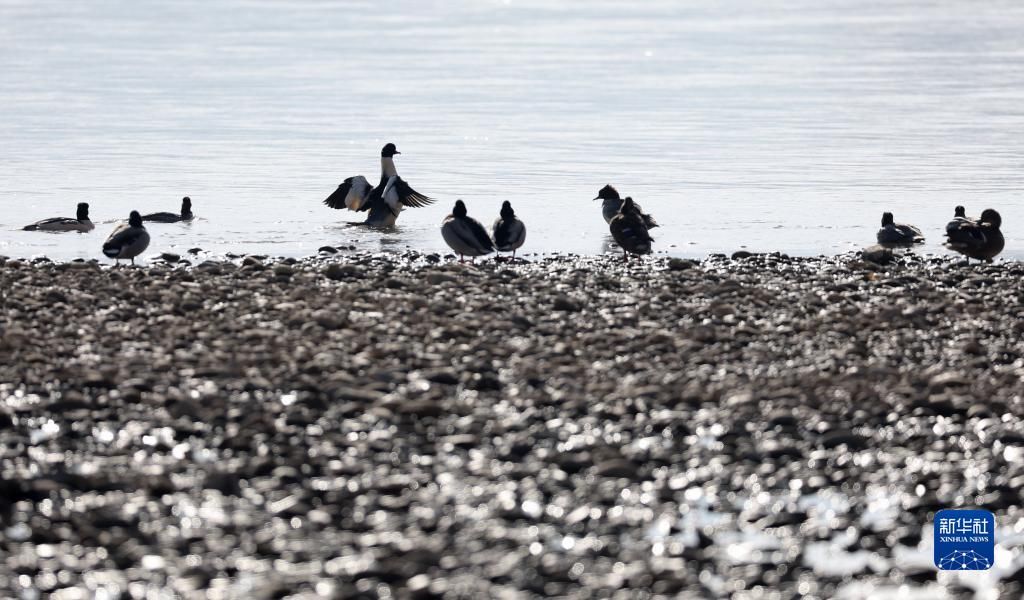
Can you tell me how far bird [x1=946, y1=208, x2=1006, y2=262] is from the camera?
19016 mm

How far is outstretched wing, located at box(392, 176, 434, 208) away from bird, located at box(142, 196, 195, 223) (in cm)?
318

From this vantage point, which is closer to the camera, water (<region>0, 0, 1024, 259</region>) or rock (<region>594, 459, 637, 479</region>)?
rock (<region>594, 459, 637, 479</region>)

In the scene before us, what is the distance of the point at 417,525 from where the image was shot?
28.2 ft

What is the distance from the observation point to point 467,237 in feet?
63.3

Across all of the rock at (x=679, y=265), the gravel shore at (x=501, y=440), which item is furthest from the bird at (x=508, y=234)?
the gravel shore at (x=501, y=440)

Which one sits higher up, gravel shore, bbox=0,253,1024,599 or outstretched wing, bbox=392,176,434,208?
outstretched wing, bbox=392,176,434,208

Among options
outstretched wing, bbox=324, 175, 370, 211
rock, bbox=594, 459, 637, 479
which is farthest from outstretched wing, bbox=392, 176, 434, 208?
rock, bbox=594, 459, 637, 479

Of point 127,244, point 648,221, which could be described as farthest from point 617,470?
point 648,221

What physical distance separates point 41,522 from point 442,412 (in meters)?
3.01

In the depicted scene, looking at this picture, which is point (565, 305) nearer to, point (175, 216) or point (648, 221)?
point (648, 221)

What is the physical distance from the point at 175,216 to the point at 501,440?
580 inches

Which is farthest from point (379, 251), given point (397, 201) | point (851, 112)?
point (851, 112)

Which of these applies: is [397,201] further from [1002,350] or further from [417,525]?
[417,525]

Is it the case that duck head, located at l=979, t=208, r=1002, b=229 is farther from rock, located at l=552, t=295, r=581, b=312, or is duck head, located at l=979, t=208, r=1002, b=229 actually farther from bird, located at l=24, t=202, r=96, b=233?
bird, located at l=24, t=202, r=96, b=233
